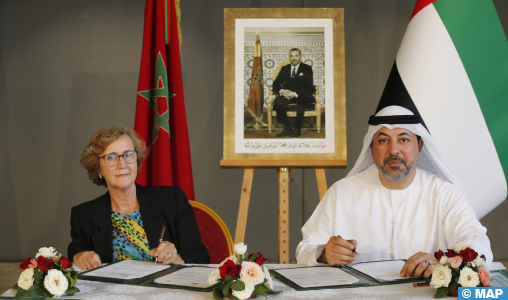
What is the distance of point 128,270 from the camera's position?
1.72 m

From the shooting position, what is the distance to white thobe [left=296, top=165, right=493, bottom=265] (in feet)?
7.49

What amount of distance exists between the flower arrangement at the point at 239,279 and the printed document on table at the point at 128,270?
0.47 meters

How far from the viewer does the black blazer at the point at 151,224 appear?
2.26m

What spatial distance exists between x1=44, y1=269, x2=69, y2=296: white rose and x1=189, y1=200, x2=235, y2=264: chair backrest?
1371 millimetres

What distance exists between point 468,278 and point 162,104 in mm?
2721

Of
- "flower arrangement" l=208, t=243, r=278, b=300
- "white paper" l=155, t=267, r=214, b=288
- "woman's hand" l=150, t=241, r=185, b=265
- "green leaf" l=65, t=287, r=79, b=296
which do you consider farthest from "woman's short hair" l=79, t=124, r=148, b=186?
"flower arrangement" l=208, t=243, r=278, b=300

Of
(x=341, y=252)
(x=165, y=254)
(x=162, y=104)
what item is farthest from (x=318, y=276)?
(x=162, y=104)

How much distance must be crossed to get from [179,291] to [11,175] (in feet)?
14.2

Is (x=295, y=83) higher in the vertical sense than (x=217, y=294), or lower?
higher

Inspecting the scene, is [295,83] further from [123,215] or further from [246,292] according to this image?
[246,292]

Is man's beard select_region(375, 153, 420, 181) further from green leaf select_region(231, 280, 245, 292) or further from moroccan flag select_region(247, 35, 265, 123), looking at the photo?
green leaf select_region(231, 280, 245, 292)

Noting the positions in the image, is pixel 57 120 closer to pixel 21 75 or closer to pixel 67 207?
pixel 21 75

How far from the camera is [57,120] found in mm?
4891

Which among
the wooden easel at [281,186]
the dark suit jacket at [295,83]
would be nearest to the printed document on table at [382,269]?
the wooden easel at [281,186]
